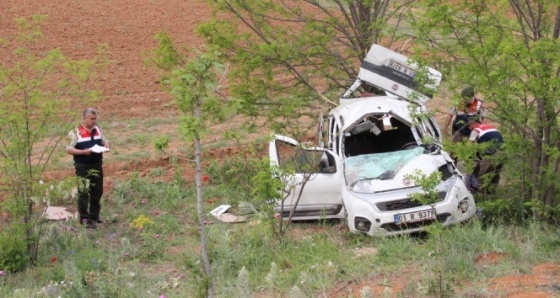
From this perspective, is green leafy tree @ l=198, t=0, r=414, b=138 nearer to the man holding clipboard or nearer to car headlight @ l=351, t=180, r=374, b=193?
car headlight @ l=351, t=180, r=374, b=193

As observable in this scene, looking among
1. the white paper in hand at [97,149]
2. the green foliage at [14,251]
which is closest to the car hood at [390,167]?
the white paper in hand at [97,149]

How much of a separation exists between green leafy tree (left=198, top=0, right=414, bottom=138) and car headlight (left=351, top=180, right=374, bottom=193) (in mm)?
2334

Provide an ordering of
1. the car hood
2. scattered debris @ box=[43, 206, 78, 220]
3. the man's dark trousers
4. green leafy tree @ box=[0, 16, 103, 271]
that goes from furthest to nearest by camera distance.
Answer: scattered debris @ box=[43, 206, 78, 220] < the man's dark trousers < the car hood < green leafy tree @ box=[0, 16, 103, 271]

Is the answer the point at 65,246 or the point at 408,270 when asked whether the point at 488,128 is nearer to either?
the point at 408,270

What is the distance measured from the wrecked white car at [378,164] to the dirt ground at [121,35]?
4.52 m

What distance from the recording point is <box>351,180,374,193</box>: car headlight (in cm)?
963

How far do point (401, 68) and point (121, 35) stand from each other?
16.4 metres

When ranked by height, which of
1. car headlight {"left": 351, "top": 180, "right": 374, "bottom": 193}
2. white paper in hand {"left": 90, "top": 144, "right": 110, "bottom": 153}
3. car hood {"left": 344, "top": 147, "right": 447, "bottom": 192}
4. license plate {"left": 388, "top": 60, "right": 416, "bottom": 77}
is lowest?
car headlight {"left": 351, "top": 180, "right": 374, "bottom": 193}

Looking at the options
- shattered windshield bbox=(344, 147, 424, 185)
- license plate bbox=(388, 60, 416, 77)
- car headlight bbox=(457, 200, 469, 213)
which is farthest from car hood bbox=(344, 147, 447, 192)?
license plate bbox=(388, 60, 416, 77)

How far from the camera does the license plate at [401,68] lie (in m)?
11.2

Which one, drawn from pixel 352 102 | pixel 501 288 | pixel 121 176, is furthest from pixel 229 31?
pixel 501 288

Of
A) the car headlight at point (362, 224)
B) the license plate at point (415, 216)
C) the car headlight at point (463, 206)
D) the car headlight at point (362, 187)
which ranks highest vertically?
the car headlight at point (362, 187)

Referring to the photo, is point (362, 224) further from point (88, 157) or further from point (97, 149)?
point (88, 157)

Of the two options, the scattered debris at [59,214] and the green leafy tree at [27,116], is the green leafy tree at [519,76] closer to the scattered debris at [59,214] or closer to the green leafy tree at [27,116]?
the green leafy tree at [27,116]
